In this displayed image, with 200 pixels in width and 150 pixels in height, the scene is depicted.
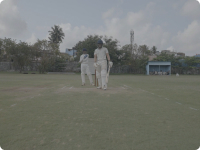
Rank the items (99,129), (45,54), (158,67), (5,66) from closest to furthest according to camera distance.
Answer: (99,129)
(45,54)
(158,67)
(5,66)

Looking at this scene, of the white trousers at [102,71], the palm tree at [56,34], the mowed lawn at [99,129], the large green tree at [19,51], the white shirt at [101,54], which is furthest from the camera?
the palm tree at [56,34]

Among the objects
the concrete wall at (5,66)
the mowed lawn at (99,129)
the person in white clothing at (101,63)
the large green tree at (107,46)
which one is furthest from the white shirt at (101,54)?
the concrete wall at (5,66)

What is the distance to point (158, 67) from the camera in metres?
38.0

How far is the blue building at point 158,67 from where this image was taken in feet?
115

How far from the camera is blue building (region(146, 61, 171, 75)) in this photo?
35031 mm

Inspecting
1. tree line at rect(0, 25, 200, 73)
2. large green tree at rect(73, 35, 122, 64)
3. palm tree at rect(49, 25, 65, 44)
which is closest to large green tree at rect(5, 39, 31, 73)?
tree line at rect(0, 25, 200, 73)

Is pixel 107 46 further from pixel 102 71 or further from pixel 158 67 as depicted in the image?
pixel 102 71

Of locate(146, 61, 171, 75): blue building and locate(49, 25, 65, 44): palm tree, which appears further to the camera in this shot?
→ locate(49, 25, 65, 44): palm tree

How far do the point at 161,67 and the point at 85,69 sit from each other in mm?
30971

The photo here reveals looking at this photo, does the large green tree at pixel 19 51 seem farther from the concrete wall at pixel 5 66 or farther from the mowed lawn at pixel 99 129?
the mowed lawn at pixel 99 129

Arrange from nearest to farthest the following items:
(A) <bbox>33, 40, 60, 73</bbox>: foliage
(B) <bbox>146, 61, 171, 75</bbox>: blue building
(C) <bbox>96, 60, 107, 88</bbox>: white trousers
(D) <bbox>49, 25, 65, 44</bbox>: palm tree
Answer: (C) <bbox>96, 60, 107, 88</bbox>: white trousers → (A) <bbox>33, 40, 60, 73</bbox>: foliage → (B) <bbox>146, 61, 171, 75</bbox>: blue building → (D) <bbox>49, 25, 65, 44</bbox>: palm tree

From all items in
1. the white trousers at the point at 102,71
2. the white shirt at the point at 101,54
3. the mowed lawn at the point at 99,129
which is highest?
the white shirt at the point at 101,54

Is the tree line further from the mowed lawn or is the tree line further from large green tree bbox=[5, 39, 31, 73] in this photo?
the mowed lawn

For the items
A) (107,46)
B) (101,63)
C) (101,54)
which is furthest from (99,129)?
(107,46)
